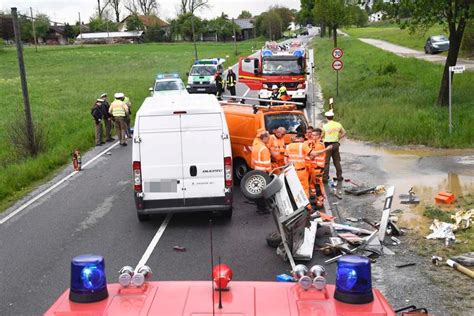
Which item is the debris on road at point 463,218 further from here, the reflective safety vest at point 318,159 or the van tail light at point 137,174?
the van tail light at point 137,174

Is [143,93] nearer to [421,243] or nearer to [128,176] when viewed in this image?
[128,176]

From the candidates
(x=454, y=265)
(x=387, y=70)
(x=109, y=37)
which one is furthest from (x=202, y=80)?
(x=109, y=37)

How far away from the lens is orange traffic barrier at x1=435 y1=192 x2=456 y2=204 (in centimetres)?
1183

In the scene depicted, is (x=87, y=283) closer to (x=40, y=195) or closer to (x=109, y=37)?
(x=40, y=195)

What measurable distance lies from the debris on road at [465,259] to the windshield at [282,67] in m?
21.0

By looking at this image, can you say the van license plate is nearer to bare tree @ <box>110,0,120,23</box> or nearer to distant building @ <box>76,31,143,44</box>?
distant building @ <box>76,31,143,44</box>

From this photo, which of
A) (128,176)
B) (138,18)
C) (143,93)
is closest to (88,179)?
(128,176)

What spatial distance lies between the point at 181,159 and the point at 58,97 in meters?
30.0

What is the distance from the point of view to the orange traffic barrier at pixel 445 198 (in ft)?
38.8

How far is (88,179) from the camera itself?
15977 mm

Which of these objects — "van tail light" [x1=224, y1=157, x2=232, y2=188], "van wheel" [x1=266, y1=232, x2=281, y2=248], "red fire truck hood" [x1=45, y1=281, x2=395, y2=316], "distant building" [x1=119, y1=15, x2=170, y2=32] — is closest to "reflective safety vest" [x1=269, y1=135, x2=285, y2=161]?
"van tail light" [x1=224, y1=157, x2=232, y2=188]

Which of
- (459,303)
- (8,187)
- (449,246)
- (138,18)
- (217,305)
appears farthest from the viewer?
(138,18)

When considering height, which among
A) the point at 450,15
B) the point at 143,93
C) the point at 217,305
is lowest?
the point at 143,93

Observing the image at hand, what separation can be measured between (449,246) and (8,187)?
1069 cm
